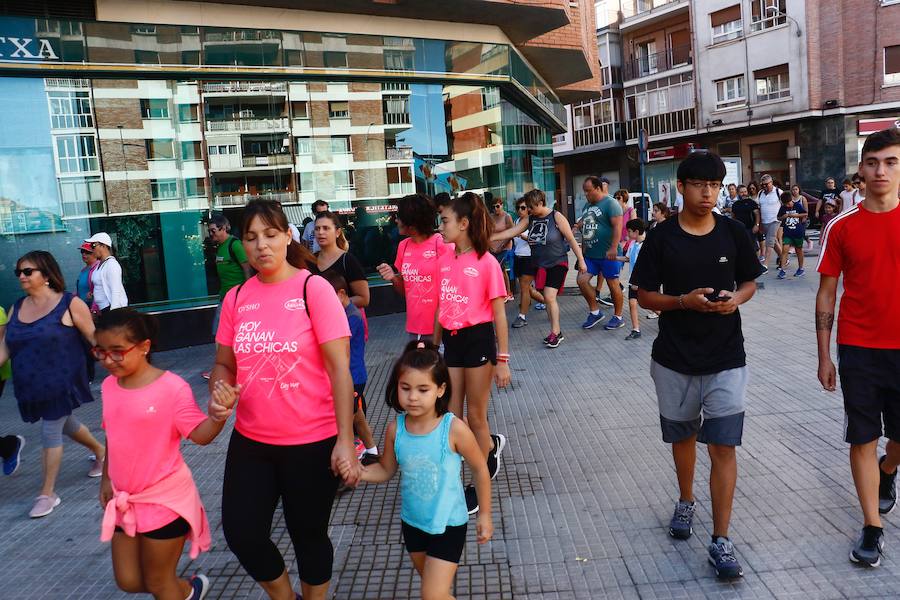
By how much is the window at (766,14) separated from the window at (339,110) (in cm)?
2711

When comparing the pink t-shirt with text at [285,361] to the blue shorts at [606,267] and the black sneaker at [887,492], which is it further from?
the blue shorts at [606,267]

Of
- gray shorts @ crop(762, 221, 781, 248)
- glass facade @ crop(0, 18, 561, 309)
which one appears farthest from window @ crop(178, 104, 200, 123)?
gray shorts @ crop(762, 221, 781, 248)

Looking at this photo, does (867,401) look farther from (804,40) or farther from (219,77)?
(804,40)

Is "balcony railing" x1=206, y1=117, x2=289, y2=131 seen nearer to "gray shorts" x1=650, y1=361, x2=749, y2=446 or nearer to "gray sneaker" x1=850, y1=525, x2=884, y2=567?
"gray shorts" x1=650, y1=361, x2=749, y2=446

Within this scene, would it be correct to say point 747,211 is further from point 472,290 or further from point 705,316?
point 705,316

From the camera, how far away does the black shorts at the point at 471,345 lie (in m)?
4.41

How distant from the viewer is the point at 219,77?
10.8m

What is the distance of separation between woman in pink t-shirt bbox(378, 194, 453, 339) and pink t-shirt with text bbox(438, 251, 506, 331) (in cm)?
56

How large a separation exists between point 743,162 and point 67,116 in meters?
30.5

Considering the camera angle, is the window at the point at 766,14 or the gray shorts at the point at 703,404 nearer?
the gray shorts at the point at 703,404

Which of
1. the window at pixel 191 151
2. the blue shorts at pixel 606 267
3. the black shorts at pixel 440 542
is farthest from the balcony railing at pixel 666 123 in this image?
the black shorts at pixel 440 542

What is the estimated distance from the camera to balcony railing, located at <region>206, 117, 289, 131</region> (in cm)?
1091

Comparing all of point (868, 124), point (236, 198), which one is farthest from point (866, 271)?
point (868, 124)

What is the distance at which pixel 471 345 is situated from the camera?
4.42 meters
